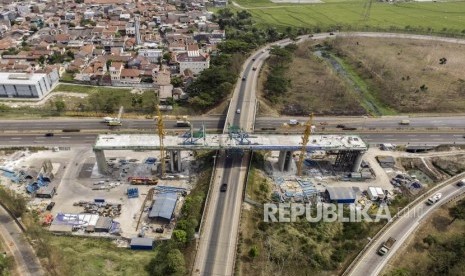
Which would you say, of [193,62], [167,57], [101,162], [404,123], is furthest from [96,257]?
[167,57]

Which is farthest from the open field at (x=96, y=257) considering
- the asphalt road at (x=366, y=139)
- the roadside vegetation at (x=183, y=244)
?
the asphalt road at (x=366, y=139)

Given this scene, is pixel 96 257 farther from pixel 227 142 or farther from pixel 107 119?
pixel 107 119

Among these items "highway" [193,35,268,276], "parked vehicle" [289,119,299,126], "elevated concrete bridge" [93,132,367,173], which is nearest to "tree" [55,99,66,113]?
"elevated concrete bridge" [93,132,367,173]

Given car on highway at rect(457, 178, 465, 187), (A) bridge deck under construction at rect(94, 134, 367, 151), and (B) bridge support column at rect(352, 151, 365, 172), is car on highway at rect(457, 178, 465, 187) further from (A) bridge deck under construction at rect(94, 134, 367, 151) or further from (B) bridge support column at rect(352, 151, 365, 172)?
(A) bridge deck under construction at rect(94, 134, 367, 151)

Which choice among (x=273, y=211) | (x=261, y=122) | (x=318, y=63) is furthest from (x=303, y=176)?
(x=318, y=63)

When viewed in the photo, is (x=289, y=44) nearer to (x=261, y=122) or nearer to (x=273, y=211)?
(x=261, y=122)

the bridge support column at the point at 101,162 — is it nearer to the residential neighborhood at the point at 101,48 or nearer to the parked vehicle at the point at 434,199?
the residential neighborhood at the point at 101,48
